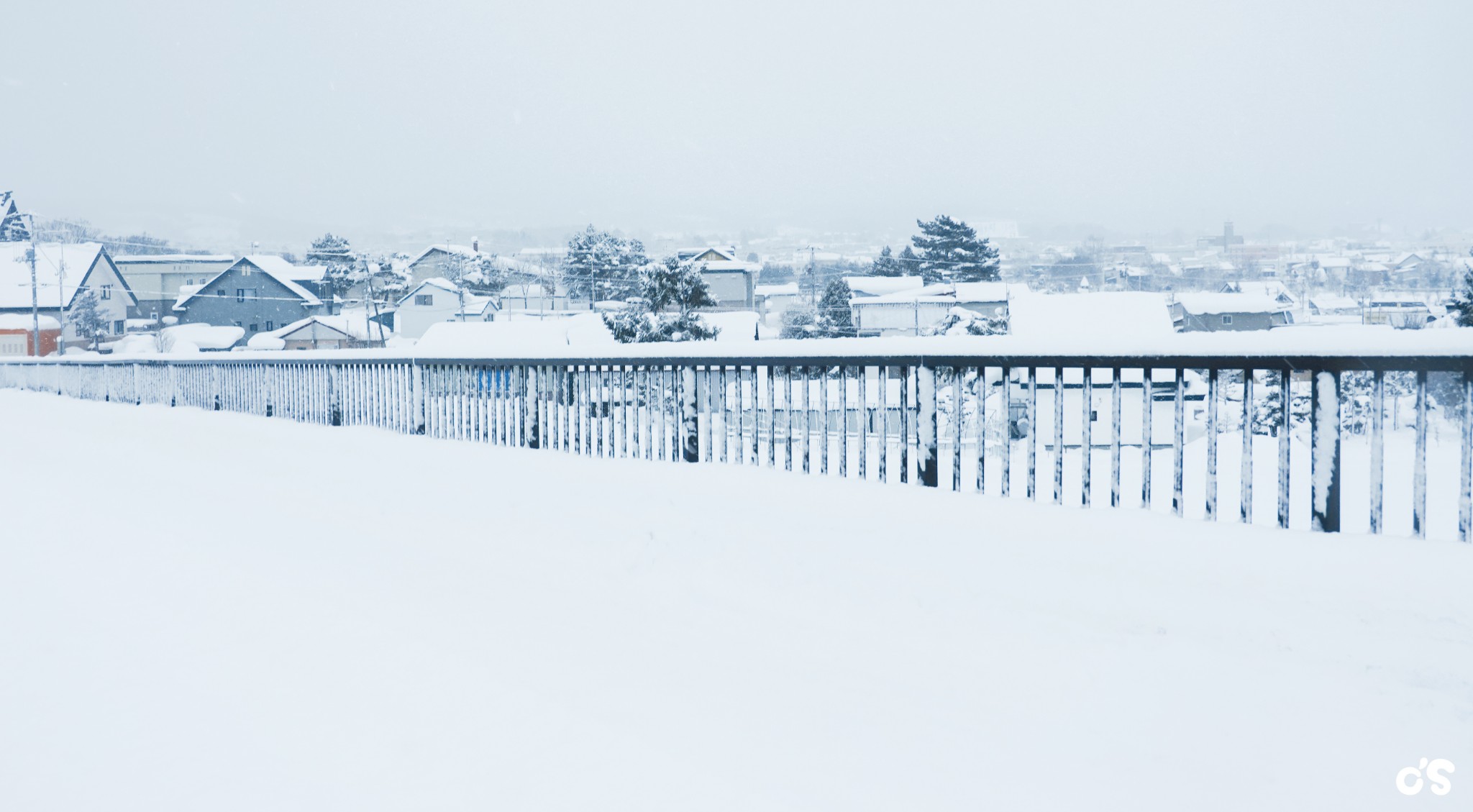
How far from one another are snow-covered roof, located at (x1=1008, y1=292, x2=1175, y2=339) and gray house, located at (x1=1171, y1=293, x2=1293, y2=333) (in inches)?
65.1

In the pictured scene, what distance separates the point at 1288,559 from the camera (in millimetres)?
4129

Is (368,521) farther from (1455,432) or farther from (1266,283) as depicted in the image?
(1266,283)

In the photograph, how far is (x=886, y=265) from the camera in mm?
65688

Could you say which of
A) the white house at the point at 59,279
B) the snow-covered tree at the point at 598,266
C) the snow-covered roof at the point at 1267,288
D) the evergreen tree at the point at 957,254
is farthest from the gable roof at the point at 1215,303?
the white house at the point at 59,279

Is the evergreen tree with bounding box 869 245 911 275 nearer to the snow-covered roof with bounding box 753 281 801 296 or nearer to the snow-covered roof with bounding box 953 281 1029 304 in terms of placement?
the snow-covered roof with bounding box 753 281 801 296

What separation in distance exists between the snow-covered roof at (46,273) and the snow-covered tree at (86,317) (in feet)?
→ 2.13

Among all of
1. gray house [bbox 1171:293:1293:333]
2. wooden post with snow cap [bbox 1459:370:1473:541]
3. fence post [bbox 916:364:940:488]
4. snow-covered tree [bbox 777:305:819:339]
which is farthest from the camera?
snow-covered tree [bbox 777:305:819:339]

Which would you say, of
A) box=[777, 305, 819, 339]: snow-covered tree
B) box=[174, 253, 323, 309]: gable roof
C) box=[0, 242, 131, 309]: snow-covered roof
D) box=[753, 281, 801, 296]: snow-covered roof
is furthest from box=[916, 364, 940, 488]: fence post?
box=[174, 253, 323, 309]: gable roof

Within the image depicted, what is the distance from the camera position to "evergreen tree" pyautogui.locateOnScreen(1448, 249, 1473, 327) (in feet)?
82.0

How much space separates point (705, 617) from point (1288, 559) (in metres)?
2.40

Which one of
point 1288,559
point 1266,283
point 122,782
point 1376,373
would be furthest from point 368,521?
point 1266,283

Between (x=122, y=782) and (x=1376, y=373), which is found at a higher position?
(x=1376, y=373)

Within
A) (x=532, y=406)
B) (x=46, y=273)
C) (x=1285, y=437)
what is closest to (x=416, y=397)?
(x=532, y=406)

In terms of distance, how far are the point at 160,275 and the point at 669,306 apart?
2860 inches
